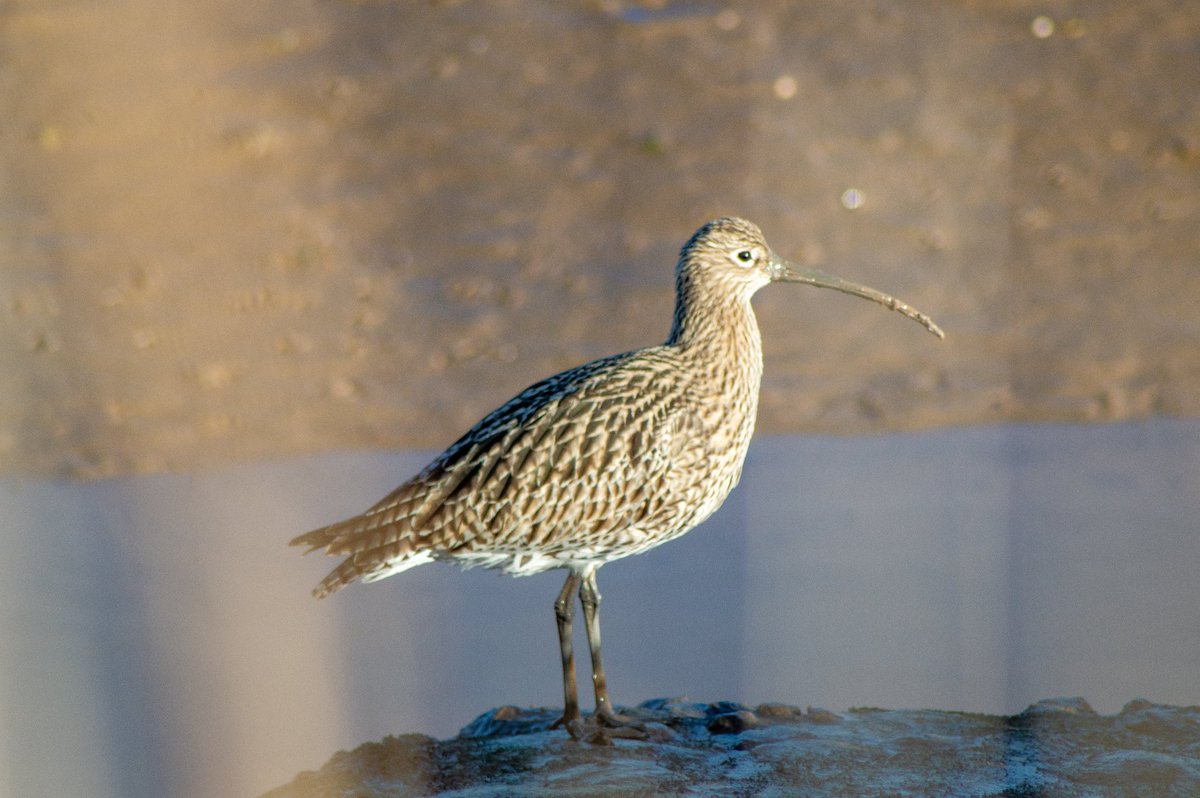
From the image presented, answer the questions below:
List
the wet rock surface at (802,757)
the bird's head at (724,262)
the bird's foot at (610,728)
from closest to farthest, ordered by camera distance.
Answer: the wet rock surface at (802,757) < the bird's foot at (610,728) < the bird's head at (724,262)

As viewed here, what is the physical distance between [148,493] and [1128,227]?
666cm

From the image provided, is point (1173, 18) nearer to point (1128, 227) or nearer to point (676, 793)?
point (1128, 227)

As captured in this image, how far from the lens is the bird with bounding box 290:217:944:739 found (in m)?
5.62

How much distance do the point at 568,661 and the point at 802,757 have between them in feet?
2.85

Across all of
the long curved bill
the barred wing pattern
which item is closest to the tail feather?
the barred wing pattern

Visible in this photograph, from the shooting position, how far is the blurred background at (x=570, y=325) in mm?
6492

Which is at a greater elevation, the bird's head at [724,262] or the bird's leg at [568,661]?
the bird's head at [724,262]

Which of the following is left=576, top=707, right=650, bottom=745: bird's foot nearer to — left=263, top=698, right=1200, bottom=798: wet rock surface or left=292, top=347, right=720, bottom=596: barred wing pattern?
left=263, top=698, right=1200, bottom=798: wet rock surface

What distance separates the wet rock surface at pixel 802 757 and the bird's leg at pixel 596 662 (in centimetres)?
10

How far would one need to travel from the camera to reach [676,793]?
17.4ft

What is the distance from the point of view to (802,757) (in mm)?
5508

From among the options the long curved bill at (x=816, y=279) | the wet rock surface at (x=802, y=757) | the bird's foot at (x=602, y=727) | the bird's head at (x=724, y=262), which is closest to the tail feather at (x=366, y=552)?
the wet rock surface at (x=802, y=757)

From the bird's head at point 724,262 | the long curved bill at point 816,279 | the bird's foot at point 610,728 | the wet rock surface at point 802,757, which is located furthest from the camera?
the long curved bill at point 816,279

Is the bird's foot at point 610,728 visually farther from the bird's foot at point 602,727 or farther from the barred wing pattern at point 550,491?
the barred wing pattern at point 550,491
